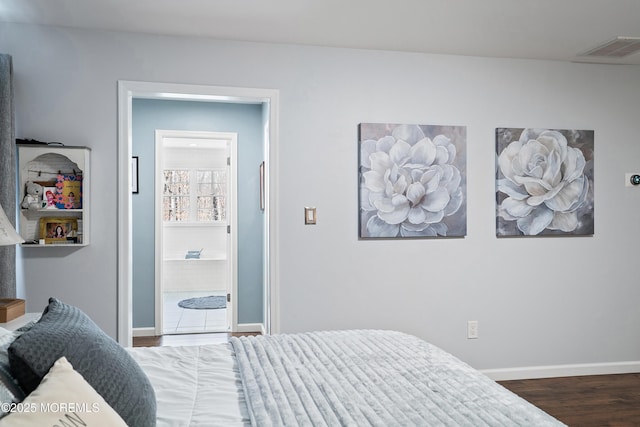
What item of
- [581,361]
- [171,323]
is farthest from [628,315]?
[171,323]

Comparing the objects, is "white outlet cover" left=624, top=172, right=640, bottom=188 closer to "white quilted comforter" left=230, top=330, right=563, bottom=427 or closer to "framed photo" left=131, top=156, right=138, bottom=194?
"white quilted comforter" left=230, top=330, right=563, bottom=427

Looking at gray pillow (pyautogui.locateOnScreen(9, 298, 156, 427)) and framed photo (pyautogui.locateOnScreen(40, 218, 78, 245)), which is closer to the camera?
gray pillow (pyautogui.locateOnScreen(9, 298, 156, 427))

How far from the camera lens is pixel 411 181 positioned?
3625 mm

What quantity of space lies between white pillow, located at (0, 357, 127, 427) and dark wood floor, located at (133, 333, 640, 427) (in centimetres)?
291

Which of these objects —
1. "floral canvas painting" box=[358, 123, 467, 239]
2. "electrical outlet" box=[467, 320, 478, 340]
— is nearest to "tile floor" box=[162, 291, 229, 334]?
"floral canvas painting" box=[358, 123, 467, 239]

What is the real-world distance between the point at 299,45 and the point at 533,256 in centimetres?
247

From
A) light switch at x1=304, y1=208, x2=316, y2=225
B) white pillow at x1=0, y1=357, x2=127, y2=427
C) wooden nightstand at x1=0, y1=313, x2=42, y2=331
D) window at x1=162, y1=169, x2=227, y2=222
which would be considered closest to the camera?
white pillow at x1=0, y1=357, x2=127, y2=427

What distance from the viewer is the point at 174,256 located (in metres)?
7.68

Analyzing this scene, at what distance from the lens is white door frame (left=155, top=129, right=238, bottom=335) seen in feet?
16.7

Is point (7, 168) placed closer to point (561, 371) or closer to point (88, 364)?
point (88, 364)

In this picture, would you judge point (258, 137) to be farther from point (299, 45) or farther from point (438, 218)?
point (438, 218)

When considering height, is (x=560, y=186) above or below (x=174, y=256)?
above

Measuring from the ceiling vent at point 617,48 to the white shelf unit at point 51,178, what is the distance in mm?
3733

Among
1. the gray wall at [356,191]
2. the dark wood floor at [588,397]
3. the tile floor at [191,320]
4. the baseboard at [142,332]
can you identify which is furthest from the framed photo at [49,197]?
the dark wood floor at [588,397]
